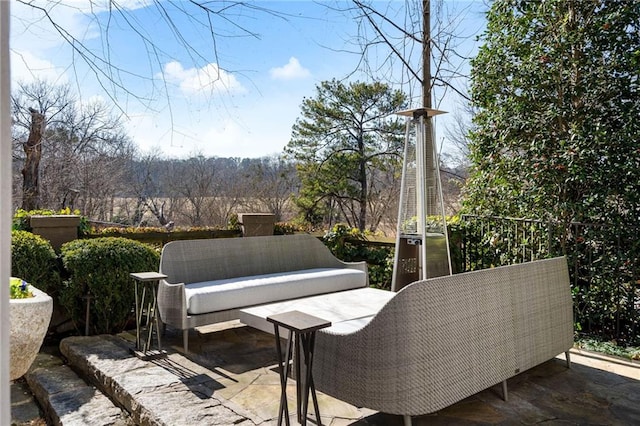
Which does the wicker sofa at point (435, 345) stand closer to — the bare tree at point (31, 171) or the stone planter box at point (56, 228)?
the stone planter box at point (56, 228)

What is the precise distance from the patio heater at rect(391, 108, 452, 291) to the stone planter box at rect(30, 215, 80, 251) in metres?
3.09

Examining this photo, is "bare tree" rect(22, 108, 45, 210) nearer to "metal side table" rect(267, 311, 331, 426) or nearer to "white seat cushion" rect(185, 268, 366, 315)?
"white seat cushion" rect(185, 268, 366, 315)

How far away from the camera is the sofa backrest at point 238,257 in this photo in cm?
411

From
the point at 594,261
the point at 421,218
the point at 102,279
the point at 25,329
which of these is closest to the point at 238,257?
A: the point at 102,279

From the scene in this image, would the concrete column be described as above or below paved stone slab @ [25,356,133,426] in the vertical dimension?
above

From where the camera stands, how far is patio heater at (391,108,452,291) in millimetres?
4484

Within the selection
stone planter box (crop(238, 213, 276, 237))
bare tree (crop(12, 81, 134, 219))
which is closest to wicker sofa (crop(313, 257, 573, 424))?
stone planter box (crop(238, 213, 276, 237))

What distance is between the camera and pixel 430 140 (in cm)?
463

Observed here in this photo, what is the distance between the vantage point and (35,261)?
3.86 m

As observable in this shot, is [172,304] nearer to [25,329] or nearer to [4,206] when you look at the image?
[25,329]

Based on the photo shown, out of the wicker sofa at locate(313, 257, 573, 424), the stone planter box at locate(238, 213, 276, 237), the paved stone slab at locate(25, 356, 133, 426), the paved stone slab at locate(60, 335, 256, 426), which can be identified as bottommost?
the paved stone slab at locate(25, 356, 133, 426)


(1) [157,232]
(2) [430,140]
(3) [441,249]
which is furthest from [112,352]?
(2) [430,140]

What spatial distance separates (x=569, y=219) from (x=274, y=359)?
3090 mm

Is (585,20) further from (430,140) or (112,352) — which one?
(112,352)
